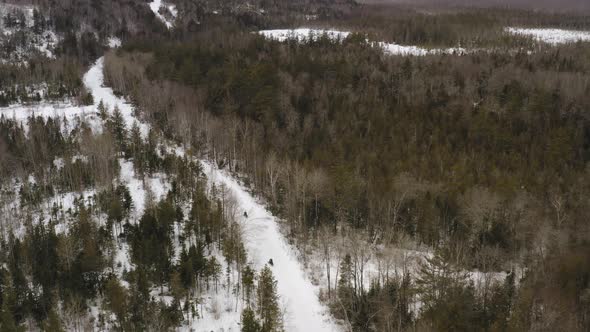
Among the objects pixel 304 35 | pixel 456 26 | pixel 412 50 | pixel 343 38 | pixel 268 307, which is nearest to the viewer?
pixel 268 307

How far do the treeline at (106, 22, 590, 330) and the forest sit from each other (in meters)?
0.37

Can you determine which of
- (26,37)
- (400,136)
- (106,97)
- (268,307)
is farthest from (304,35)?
(268,307)

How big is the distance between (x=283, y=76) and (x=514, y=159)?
47545 mm

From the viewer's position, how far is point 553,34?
497 feet

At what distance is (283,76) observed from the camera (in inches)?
3469

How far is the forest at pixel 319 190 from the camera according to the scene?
35000 mm

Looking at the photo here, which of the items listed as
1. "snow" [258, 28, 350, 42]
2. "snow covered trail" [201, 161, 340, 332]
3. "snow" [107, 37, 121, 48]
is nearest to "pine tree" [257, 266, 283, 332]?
"snow covered trail" [201, 161, 340, 332]

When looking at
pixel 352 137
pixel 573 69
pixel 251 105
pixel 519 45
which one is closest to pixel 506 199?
pixel 352 137

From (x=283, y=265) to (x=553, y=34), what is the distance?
15373cm

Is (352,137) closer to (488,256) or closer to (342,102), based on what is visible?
(342,102)

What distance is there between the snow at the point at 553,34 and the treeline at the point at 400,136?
27.1m

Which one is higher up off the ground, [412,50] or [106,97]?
[412,50]

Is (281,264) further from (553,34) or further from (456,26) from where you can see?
(553,34)

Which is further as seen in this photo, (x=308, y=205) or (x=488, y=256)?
(x=308, y=205)
